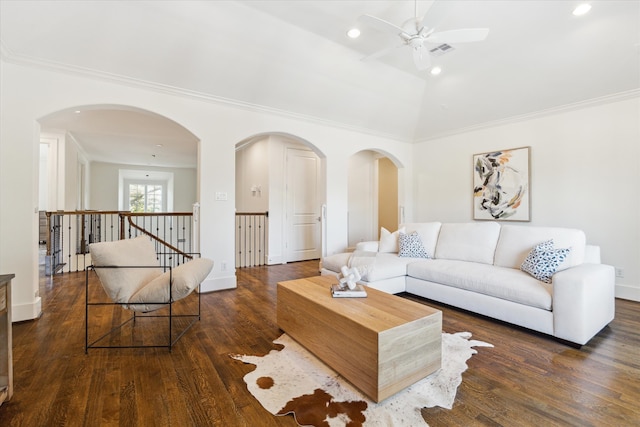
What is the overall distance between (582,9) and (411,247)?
3.13m

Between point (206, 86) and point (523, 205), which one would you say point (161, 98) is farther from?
point (523, 205)

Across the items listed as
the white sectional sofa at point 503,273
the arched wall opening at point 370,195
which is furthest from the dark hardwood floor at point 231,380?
the arched wall opening at point 370,195

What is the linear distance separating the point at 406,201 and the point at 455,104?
2.12 m

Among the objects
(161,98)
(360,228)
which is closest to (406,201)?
(360,228)

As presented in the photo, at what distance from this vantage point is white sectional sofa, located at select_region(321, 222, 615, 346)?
2.44m

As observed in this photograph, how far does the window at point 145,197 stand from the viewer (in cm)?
1119

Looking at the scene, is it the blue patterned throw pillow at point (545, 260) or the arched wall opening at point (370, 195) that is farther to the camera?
the arched wall opening at point (370, 195)

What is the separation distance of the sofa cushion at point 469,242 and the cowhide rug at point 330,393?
1639mm

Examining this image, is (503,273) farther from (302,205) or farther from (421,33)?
(302,205)

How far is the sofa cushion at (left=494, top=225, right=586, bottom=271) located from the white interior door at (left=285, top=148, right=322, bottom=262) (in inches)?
142

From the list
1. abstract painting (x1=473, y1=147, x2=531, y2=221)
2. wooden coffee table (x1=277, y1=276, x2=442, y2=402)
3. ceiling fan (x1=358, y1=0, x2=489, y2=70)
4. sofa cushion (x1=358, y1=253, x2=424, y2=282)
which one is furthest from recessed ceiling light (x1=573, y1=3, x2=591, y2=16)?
wooden coffee table (x1=277, y1=276, x2=442, y2=402)

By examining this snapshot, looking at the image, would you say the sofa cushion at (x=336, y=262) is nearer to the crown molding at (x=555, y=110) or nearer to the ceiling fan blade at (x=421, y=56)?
the ceiling fan blade at (x=421, y=56)

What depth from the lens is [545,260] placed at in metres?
2.80

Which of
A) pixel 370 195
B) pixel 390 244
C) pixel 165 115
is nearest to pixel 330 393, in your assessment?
pixel 390 244
